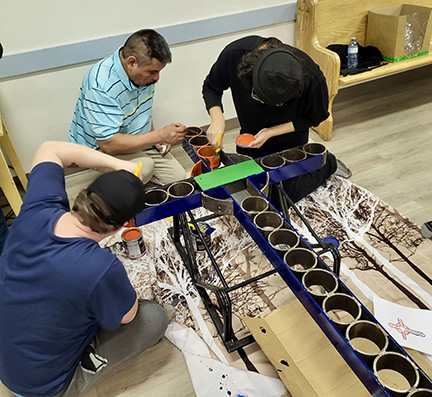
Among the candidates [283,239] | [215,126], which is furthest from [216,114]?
[283,239]

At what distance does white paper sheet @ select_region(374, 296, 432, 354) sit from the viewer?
1.52m

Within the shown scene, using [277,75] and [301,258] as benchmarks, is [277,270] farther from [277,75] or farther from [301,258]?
[277,75]

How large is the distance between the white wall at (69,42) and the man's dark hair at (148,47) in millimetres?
635

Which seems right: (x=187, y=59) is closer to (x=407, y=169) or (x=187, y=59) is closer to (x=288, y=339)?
(x=407, y=169)

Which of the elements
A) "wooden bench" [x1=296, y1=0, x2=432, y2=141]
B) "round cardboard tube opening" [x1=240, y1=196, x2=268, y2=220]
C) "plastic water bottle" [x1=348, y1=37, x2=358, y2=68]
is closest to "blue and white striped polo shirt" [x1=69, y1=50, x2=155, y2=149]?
"round cardboard tube opening" [x1=240, y1=196, x2=268, y2=220]

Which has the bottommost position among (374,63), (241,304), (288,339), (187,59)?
(241,304)

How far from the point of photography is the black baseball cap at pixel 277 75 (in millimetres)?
1478

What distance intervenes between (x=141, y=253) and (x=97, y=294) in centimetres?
93

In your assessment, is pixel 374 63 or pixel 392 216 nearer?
pixel 392 216

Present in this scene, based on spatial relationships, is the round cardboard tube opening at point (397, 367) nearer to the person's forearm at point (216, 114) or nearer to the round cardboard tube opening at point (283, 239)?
the round cardboard tube opening at point (283, 239)

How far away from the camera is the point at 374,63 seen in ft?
9.40

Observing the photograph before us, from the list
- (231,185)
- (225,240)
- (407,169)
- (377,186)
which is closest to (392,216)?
(377,186)

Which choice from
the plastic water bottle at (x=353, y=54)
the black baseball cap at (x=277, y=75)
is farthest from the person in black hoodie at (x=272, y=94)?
the plastic water bottle at (x=353, y=54)

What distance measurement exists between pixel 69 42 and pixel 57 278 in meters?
1.81
